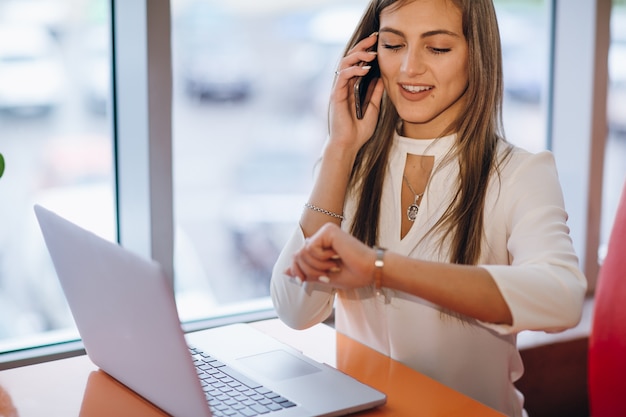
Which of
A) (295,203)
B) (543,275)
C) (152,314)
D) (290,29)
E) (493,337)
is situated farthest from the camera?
(295,203)

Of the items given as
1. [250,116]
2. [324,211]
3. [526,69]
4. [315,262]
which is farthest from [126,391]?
[526,69]

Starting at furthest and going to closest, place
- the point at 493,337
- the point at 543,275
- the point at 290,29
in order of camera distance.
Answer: the point at 290,29, the point at 493,337, the point at 543,275

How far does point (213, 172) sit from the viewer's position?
7.63 ft

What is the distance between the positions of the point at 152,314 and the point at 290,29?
1497mm

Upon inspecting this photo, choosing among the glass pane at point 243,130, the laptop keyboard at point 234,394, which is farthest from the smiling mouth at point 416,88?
the glass pane at point 243,130

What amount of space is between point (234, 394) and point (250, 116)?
130 centimetres

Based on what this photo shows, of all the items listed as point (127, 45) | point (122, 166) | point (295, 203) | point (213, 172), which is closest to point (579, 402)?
point (295, 203)

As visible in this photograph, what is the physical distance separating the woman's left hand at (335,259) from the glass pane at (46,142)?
0.99 metres

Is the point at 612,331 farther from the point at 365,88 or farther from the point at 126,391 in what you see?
the point at 126,391

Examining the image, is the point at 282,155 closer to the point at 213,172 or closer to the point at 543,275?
the point at 213,172

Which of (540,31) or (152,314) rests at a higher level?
(540,31)

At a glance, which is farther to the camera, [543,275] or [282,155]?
[282,155]

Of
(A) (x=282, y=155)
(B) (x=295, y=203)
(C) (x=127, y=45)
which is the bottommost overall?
(B) (x=295, y=203)

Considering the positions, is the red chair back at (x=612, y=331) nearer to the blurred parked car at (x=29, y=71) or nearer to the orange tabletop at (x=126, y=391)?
the orange tabletop at (x=126, y=391)
